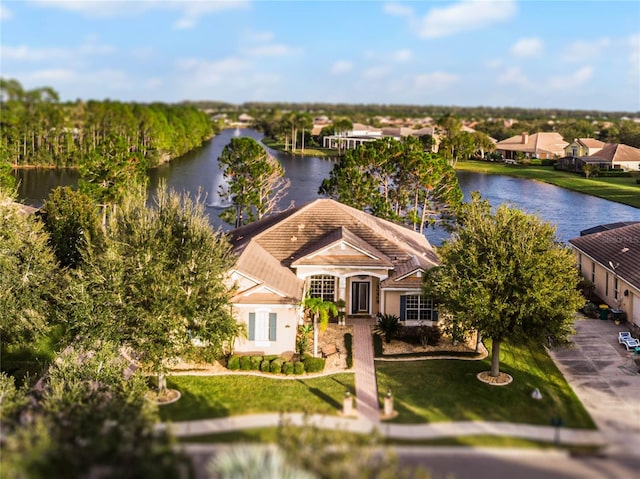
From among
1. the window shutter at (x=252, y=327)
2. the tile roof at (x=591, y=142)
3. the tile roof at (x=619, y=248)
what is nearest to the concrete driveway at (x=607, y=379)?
the tile roof at (x=619, y=248)

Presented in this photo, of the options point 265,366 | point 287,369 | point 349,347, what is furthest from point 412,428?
point 349,347

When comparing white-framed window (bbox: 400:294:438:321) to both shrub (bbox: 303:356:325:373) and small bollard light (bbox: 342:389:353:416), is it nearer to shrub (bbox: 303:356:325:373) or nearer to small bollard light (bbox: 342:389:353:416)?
shrub (bbox: 303:356:325:373)

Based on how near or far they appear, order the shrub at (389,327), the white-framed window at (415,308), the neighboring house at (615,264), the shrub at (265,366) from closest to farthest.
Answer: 1. the shrub at (265,366)
2. the shrub at (389,327)
3. the white-framed window at (415,308)
4. the neighboring house at (615,264)

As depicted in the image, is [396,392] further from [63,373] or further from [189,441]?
[63,373]

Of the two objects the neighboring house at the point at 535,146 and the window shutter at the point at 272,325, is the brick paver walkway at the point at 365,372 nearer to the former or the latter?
the window shutter at the point at 272,325

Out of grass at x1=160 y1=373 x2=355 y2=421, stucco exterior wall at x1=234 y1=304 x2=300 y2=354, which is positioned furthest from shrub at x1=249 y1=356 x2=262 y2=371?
stucco exterior wall at x1=234 y1=304 x2=300 y2=354

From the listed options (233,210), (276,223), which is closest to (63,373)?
(276,223)

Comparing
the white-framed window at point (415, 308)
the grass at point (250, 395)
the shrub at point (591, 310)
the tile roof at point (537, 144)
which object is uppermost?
the tile roof at point (537, 144)
